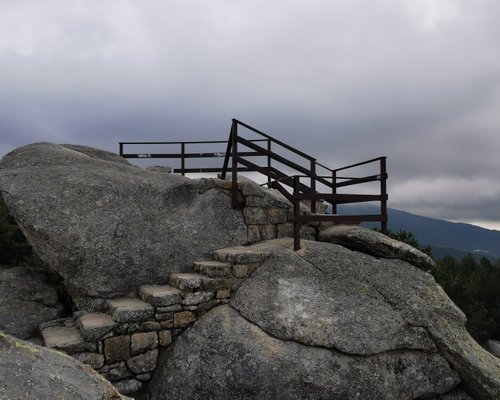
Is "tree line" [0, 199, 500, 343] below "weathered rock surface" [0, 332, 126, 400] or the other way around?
below

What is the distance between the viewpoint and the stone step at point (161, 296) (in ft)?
23.9

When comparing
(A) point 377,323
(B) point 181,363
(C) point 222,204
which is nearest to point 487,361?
(A) point 377,323

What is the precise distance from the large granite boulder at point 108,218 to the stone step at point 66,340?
0.72m

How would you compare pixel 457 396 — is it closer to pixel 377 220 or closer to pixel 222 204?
pixel 377 220

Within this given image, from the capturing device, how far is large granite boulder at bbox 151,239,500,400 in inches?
263

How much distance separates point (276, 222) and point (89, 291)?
4.86 meters

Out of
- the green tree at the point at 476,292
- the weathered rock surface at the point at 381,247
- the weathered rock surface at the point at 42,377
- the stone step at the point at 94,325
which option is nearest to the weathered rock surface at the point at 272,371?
the stone step at the point at 94,325

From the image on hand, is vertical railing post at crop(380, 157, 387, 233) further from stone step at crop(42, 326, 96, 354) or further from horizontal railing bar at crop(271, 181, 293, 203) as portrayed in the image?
stone step at crop(42, 326, 96, 354)

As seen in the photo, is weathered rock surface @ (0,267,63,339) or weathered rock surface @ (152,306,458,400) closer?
weathered rock surface @ (152,306,458,400)

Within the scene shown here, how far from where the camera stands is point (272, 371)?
6.65m

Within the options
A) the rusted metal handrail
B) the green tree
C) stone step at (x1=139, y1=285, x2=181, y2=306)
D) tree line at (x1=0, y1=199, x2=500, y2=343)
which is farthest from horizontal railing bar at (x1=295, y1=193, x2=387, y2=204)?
the green tree

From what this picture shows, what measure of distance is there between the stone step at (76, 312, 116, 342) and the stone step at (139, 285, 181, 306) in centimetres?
76

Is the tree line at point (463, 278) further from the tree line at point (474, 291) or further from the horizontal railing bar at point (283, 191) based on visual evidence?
the horizontal railing bar at point (283, 191)

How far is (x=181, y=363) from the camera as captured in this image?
6938 millimetres
